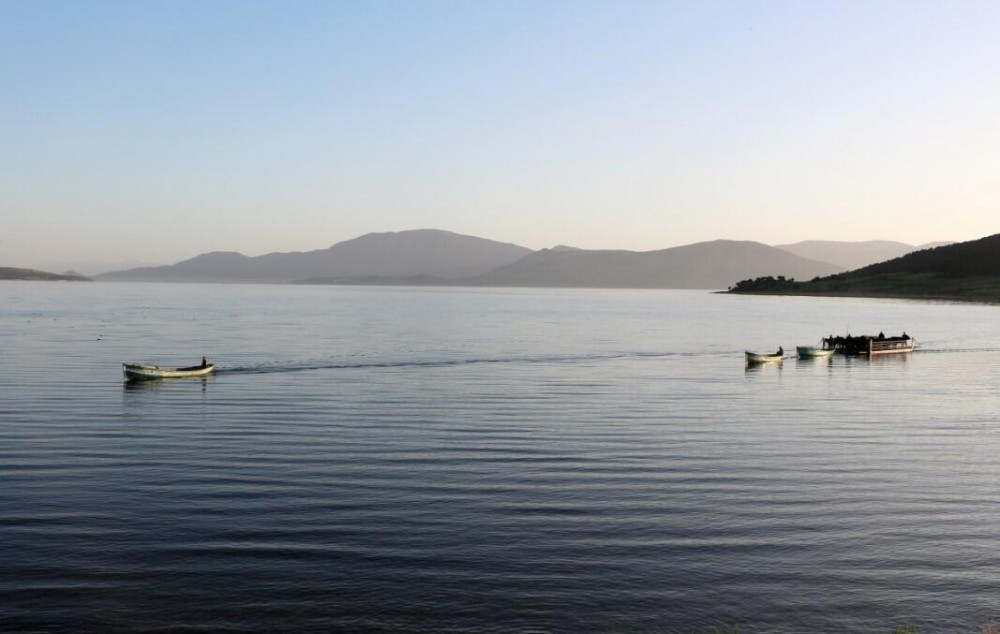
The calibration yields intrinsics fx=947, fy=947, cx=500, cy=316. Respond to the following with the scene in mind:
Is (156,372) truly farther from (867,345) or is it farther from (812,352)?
(867,345)

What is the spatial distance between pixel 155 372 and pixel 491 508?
163 feet

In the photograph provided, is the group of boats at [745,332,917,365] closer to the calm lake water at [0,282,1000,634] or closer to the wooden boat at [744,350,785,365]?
the wooden boat at [744,350,785,365]

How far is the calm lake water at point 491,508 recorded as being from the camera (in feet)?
75.6

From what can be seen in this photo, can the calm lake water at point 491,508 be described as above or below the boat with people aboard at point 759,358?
below

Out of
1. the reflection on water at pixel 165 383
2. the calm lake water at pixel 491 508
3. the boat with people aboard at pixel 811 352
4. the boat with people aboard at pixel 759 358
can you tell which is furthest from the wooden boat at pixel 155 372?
the boat with people aboard at pixel 811 352

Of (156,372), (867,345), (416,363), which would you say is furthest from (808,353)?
(156,372)

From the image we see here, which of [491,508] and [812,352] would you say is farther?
[812,352]

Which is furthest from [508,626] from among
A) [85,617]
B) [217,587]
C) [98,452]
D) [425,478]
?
[98,452]

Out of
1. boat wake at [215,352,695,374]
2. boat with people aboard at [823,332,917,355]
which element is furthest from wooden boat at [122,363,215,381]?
boat with people aboard at [823,332,917,355]

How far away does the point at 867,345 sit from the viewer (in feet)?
394

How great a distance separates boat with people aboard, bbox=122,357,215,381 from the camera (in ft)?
236

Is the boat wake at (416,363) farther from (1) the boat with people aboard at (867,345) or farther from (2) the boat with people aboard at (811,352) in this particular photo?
(1) the boat with people aboard at (867,345)

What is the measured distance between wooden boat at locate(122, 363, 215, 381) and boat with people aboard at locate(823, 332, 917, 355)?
7716 cm

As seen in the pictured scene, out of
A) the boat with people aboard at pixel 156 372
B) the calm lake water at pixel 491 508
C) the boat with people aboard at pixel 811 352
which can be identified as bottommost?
the calm lake water at pixel 491 508
